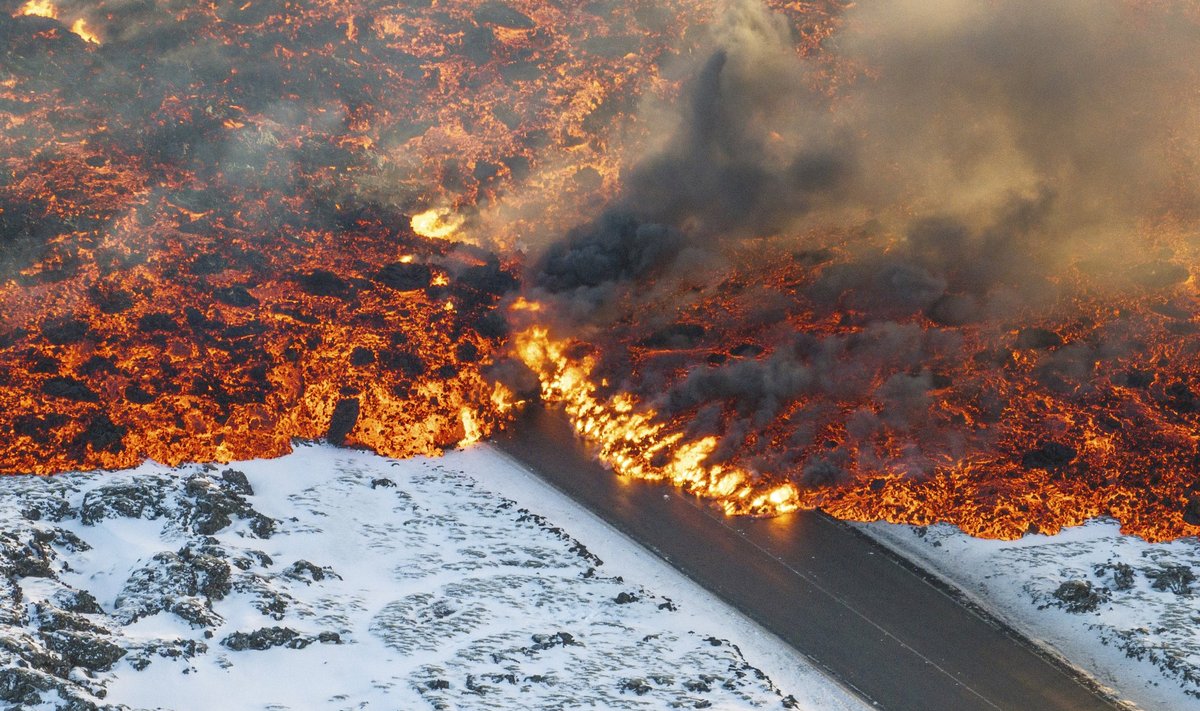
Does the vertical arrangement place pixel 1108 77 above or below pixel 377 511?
above

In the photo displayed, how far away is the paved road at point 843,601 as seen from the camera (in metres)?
30.6

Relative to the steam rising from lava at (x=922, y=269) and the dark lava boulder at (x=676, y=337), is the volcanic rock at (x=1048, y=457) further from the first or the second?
the dark lava boulder at (x=676, y=337)

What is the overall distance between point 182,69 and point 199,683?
37294 mm

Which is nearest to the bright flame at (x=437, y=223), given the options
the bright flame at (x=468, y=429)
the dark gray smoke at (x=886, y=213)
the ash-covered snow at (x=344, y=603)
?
the dark gray smoke at (x=886, y=213)

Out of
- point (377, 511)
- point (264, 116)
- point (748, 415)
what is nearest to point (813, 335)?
point (748, 415)

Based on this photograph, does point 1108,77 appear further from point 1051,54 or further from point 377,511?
point 377,511

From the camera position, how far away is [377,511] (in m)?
35.5

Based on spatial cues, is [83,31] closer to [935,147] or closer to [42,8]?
[42,8]

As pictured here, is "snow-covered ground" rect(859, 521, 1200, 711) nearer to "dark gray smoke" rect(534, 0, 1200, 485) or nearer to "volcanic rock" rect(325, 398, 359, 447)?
"dark gray smoke" rect(534, 0, 1200, 485)

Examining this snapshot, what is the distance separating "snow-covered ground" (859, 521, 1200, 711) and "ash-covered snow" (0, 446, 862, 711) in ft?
23.1

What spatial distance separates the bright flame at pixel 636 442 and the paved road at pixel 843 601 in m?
0.60

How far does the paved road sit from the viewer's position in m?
30.6

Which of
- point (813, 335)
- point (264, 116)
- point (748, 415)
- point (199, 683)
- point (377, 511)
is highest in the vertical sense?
point (264, 116)

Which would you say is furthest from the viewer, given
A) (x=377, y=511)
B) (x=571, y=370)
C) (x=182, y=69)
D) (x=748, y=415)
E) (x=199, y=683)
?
(x=182, y=69)
